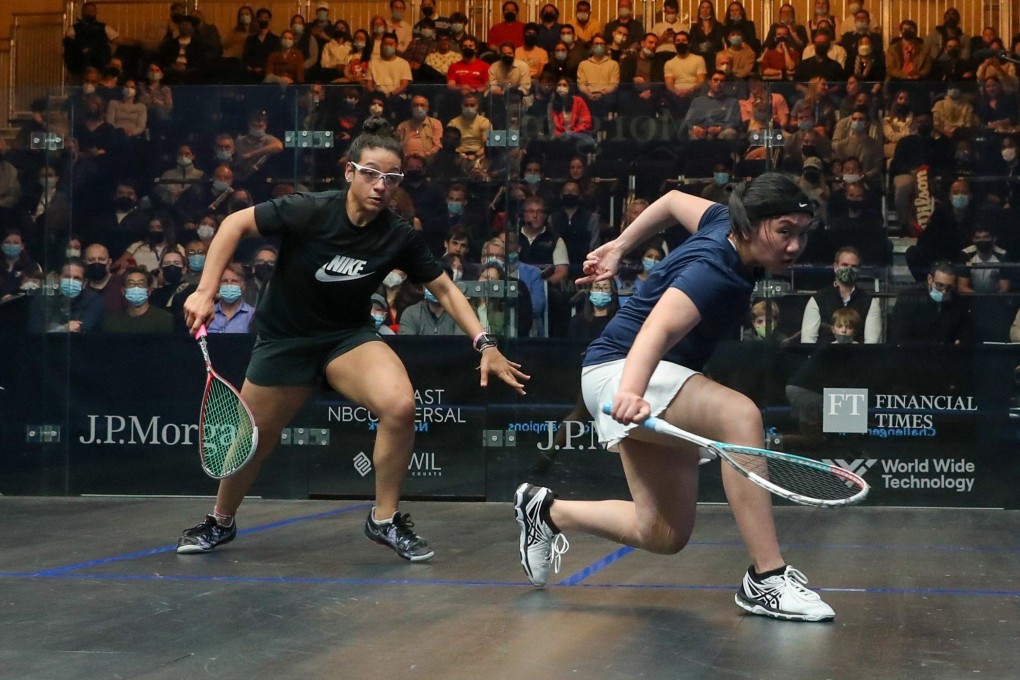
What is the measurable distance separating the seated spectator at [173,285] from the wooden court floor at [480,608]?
6.08 ft

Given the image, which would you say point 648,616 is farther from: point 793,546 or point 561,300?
point 561,300

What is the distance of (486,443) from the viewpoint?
25.7 ft

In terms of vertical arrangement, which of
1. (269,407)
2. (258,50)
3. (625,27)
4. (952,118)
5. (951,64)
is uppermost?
(625,27)

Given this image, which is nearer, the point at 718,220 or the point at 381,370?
the point at 718,220

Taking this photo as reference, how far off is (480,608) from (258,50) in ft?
30.5

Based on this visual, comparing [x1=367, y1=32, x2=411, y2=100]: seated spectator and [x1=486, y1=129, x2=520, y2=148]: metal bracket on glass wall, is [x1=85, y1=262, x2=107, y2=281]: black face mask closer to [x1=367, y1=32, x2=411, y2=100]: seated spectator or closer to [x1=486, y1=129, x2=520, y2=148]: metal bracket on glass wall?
[x1=486, y1=129, x2=520, y2=148]: metal bracket on glass wall

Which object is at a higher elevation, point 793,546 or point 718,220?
point 718,220

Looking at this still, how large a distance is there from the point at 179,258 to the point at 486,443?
6.64 ft

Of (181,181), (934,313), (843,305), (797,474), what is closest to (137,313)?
(181,181)

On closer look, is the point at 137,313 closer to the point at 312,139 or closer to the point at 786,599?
the point at 312,139

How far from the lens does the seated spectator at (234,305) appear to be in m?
7.90

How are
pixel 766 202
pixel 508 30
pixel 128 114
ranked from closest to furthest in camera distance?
1. pixel 766 202
2. pixel 128 114
3. pixel 508 30

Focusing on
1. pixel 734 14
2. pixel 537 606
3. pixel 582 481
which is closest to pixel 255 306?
pixel 582 481

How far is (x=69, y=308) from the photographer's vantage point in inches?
317
